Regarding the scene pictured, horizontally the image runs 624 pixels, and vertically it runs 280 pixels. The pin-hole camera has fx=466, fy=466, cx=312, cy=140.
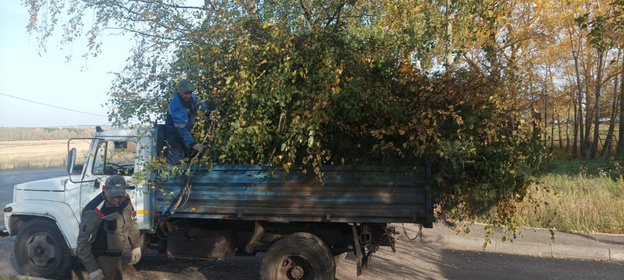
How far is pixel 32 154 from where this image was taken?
1119 inches

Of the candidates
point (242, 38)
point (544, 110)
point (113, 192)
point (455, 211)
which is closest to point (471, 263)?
point (455, 211)

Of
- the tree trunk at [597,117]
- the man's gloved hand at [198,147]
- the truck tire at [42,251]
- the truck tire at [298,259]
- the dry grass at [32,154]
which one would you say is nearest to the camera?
the truck tire at [298,259]

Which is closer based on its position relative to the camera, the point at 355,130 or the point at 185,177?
the point at 355,130

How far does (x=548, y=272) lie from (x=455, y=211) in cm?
315

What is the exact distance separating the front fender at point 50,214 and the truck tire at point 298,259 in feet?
7.94

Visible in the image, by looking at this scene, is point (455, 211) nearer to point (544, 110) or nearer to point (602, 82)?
point (544, 110)

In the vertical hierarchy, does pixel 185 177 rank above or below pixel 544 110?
below

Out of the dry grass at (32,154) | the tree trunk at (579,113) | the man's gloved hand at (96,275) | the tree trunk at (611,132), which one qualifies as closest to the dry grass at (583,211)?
the man's gloved hand at (96,275)

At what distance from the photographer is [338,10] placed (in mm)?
6020

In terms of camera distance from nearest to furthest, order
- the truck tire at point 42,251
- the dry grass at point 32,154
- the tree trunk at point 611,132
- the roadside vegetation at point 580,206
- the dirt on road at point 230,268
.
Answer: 1. the truck tire at point 42,251
2. the dirt on road at point 230,268
3. the roadside vegetation at point 580,206
4. the tree trunk at point 611,132
5. the dry grass at point 32,154

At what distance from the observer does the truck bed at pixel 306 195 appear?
4977mm

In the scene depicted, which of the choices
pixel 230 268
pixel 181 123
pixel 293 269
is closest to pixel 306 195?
pixel 293 269

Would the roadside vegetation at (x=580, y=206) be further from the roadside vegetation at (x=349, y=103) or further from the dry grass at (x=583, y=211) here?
the roadside vegetation at (x=349, y=103)

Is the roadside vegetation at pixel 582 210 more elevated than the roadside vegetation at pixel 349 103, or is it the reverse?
the roadside vegetation at pixel 349 103
